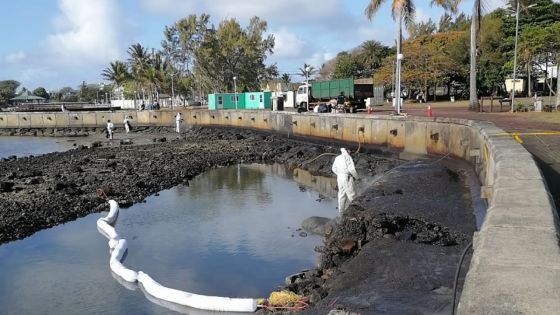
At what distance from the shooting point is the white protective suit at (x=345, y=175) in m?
13.0

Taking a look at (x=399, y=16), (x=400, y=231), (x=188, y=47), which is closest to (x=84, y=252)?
(x=400, y=231)

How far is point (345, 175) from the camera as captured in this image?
13.1 m

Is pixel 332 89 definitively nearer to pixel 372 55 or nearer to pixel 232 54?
pixel 232 54

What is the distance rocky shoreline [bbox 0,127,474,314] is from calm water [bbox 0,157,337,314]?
3.20 feet

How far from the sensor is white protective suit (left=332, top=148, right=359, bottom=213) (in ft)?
42.7

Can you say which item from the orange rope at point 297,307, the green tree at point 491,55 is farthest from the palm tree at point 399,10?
the green tree at point 491,55

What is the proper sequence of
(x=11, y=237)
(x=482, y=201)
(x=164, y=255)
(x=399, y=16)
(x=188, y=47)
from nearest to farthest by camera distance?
(x=482, y=201)
(x=164, y=255)
(x=11, y=237)
(x=399, y=16)
(x=188, y=47)

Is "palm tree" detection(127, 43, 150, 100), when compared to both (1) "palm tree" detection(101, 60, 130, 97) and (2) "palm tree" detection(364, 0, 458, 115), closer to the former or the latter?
(1) "palm tree" detection(101, 60, 130, 97)

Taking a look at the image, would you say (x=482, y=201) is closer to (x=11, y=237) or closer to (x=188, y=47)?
(x=11, y=237)

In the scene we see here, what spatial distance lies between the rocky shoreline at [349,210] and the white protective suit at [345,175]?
415mm

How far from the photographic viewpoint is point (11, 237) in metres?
13.0

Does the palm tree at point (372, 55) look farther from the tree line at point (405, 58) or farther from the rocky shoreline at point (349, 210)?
the rocky shoreline at point (349, 210)

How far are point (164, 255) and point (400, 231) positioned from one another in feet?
17.3

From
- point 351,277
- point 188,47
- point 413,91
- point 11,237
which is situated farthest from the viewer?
point 188,47
